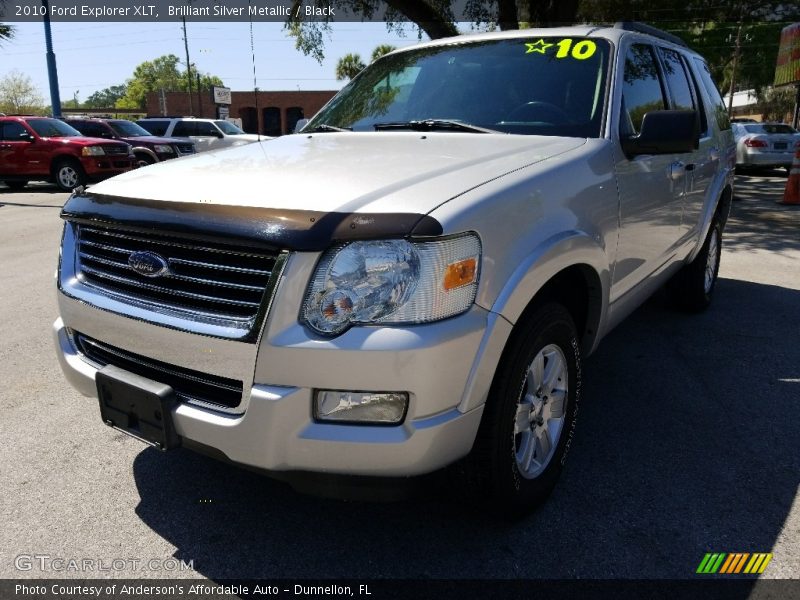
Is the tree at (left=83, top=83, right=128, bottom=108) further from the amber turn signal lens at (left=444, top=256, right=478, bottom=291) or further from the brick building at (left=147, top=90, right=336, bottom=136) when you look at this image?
the amber turn signal lens at (left=444, top=256, right=478, bottom=291)

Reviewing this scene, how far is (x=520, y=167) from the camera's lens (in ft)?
7.75

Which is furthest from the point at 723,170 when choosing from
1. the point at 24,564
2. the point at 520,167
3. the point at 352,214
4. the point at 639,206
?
the point at 24,564

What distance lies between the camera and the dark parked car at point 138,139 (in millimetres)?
16547

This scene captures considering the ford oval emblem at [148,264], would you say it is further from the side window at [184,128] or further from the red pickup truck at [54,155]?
the side window at [184,128]

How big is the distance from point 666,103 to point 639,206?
3.67ft

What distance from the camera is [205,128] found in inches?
769

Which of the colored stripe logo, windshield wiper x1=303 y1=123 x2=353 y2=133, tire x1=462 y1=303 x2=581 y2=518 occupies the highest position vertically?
windshield wiper x1=303 y1=123 x2=353 y2=133

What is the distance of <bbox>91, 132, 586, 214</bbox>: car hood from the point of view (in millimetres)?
2006

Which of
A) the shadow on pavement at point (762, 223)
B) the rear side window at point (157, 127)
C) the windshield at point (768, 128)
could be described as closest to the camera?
the shadow on pavement at point (762, 223)

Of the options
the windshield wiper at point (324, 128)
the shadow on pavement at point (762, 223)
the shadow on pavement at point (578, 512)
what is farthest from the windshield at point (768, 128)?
the windshield wiper at point (324, 128)

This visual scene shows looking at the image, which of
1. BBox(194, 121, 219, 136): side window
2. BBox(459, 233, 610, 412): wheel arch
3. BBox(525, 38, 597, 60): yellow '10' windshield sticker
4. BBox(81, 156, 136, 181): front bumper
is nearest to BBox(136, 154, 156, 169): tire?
BBox(81, 156, 136, 181): front bumper

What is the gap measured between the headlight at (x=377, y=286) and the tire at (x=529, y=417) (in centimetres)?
43

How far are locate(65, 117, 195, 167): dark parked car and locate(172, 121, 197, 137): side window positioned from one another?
58.4 inches

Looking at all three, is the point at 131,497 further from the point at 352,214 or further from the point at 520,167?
the point at 520,167
